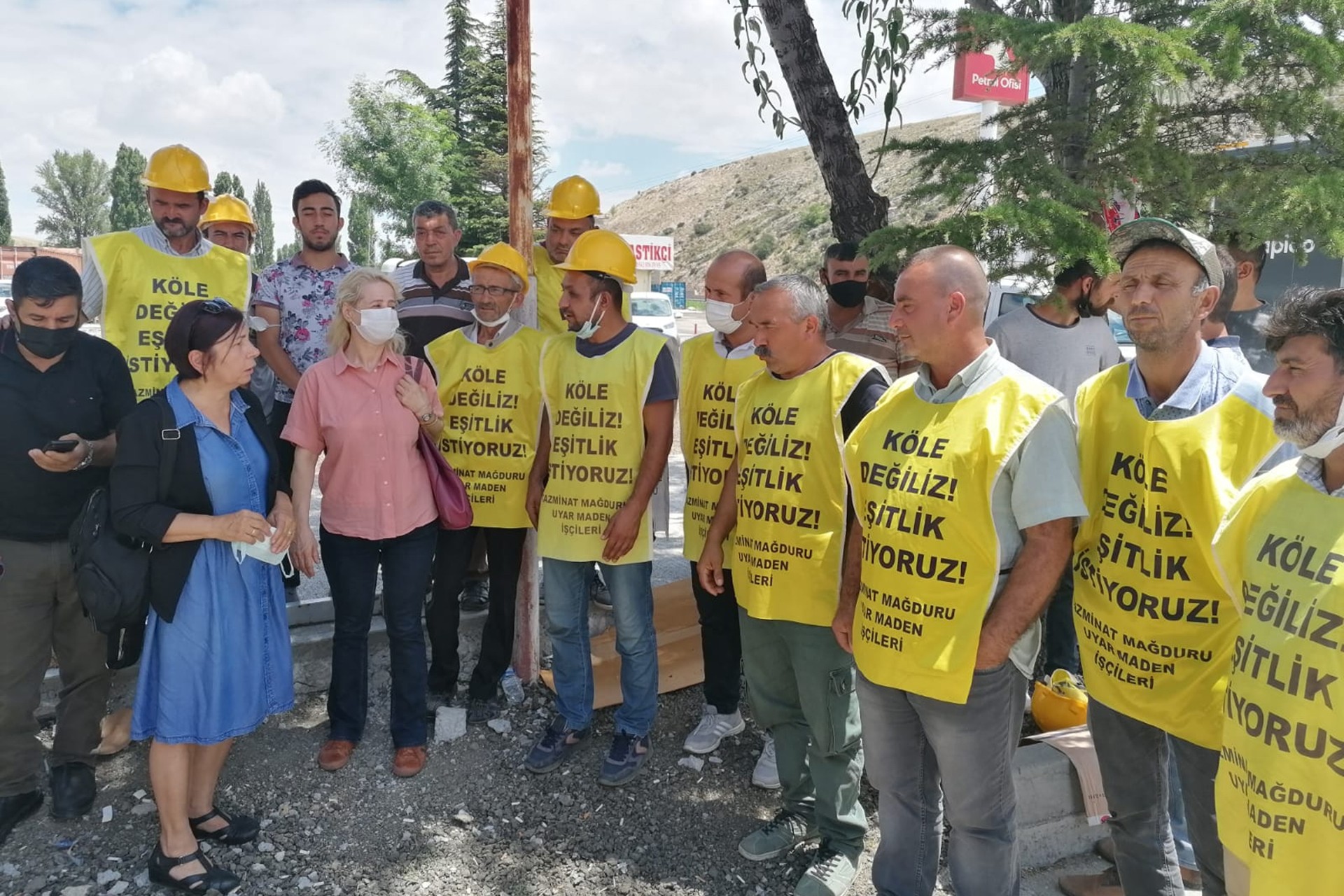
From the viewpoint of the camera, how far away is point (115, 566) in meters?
2.91

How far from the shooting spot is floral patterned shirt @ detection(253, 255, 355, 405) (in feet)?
14.3

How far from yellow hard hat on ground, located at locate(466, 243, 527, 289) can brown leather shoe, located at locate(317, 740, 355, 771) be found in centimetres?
208

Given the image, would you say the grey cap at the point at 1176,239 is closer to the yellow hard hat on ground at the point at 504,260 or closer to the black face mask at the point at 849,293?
the black face mask at the point at 849,293

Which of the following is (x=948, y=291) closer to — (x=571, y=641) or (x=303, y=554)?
(x=571, y=641)

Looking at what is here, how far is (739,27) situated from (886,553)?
3.74m

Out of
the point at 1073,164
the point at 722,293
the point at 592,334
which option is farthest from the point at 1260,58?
the point at 592,334

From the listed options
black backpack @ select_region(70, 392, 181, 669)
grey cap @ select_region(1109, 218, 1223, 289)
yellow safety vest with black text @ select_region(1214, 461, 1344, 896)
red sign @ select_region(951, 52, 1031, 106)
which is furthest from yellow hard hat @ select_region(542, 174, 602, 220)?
yellow safety vest with black text @ select_region(1214, 461, 1344, 896)

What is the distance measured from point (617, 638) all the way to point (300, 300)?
7.26 ft

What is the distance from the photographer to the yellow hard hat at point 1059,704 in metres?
3.80

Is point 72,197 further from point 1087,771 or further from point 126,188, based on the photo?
point 1087,771

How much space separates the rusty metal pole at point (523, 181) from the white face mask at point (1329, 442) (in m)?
3.14

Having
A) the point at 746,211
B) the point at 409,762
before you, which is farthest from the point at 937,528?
the point at 746,211

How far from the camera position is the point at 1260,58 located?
10.1 ft

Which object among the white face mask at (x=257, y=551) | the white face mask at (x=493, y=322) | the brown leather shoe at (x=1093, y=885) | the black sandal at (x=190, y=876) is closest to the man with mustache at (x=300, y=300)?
the white face mask at (x=493, y=322)
